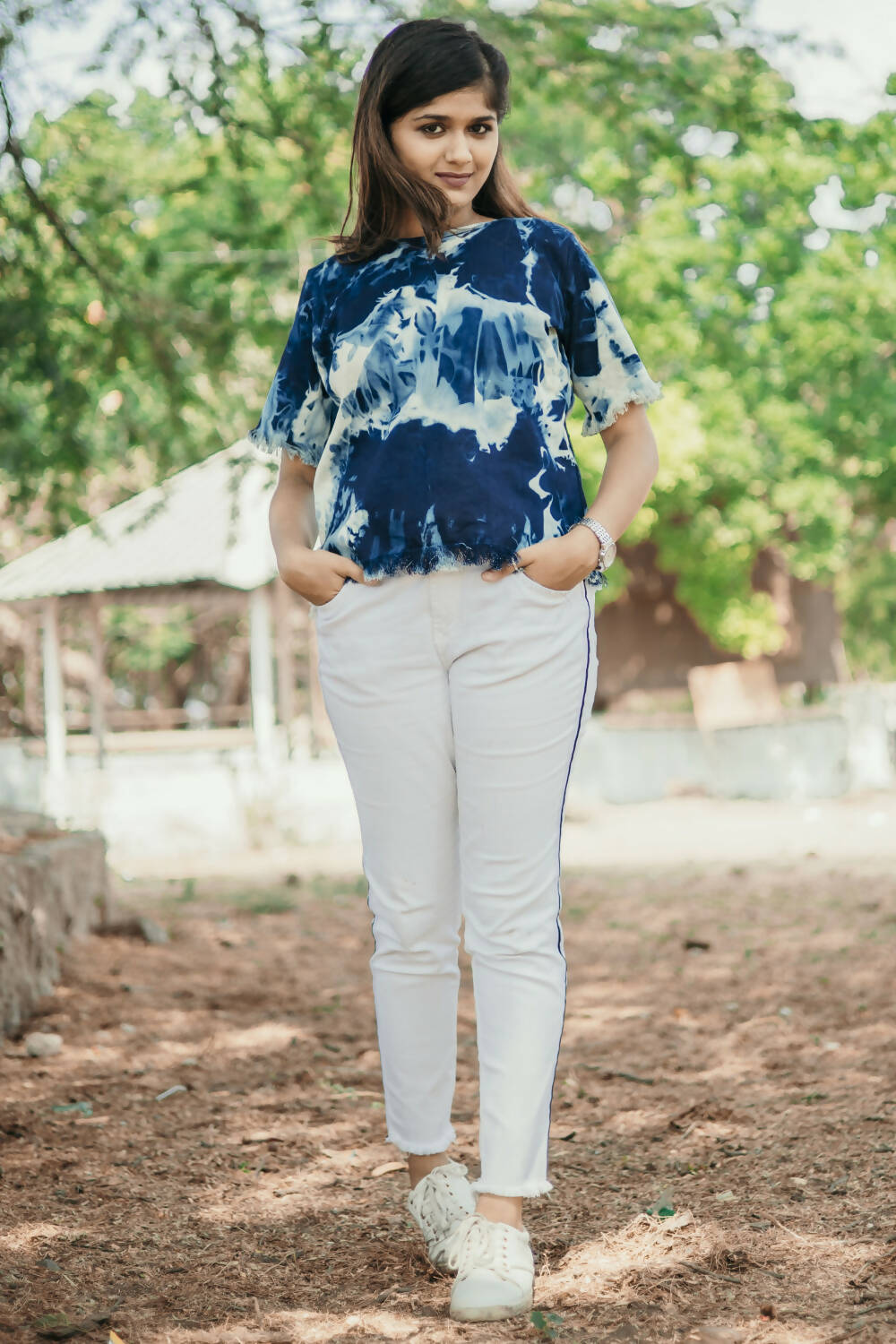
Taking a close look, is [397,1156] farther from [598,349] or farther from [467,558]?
[598,349]

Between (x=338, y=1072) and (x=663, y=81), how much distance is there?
186 inches

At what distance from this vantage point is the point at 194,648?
3106cm

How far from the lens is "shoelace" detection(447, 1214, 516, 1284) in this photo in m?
2.24

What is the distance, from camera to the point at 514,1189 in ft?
7.59

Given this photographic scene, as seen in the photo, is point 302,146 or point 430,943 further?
point 302,146

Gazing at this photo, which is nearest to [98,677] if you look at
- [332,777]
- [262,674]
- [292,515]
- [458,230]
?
[262,674]

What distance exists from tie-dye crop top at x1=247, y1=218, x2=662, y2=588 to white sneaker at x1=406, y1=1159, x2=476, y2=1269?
111 centimetres

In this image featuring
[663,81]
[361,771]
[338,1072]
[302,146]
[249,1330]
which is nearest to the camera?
[249,1330]

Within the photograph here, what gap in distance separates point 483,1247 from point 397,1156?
3.67ft

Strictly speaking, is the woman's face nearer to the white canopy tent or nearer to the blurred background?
the blurred background

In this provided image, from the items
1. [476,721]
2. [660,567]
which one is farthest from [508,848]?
[660,567]

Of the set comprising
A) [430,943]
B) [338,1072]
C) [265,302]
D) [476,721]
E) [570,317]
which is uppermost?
[265,302]

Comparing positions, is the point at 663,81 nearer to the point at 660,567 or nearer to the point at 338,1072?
the point at 338,1072

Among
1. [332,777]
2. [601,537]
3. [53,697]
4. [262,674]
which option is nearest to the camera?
[601,537]
